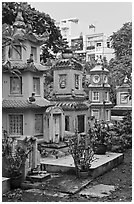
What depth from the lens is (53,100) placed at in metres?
14.3

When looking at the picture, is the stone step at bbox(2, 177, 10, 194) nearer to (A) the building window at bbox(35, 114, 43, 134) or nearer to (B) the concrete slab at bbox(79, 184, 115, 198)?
(B) the concrete slab at bbox(79, 184, 115, 198)

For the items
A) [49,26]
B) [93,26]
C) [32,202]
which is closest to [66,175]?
[32,202]

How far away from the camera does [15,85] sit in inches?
467

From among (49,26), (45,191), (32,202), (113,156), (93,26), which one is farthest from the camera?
(93,26)

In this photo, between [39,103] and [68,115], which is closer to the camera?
[39,103]

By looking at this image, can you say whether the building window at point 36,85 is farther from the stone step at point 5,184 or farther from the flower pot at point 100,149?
the stone step at point 5,184

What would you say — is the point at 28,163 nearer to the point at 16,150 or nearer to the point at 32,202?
the point at 16,150

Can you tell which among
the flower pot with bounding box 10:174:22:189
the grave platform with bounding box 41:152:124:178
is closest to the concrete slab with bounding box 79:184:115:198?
the grave platform with bounding box 41:152:124:178

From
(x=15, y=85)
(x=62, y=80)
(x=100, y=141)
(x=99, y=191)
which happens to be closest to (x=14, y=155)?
(x=99, y=191)

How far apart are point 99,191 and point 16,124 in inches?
204

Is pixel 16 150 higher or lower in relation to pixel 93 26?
lower

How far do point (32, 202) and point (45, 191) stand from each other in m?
0.87

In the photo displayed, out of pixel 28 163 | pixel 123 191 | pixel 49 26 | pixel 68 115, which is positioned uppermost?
pixel 49 26

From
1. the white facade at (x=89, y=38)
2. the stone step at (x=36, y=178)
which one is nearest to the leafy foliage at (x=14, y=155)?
the stone step at (x=36, y=178)
